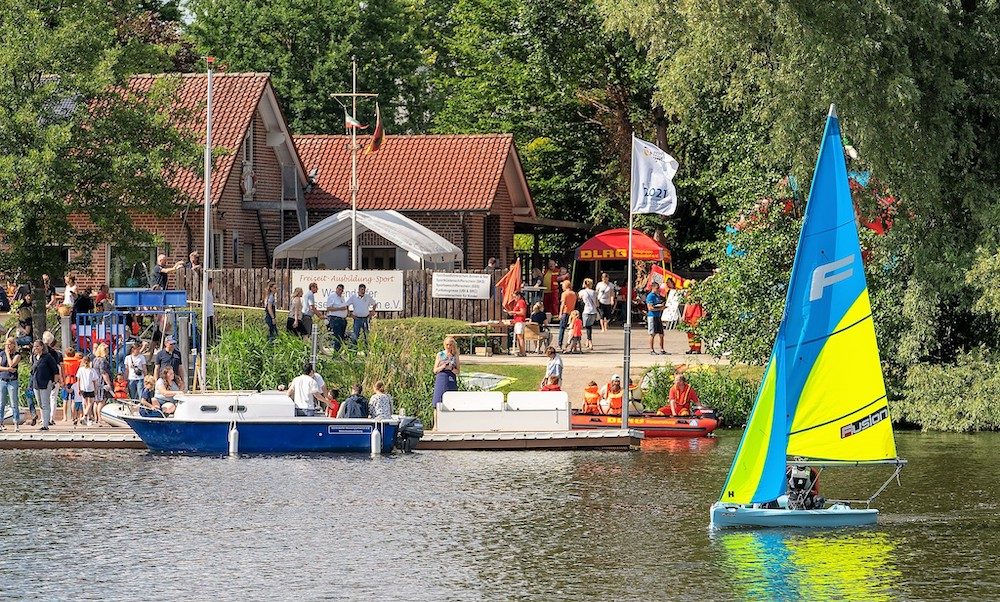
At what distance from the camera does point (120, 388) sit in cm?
3784

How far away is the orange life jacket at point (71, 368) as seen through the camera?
1500 inches

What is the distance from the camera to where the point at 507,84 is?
6606 cm

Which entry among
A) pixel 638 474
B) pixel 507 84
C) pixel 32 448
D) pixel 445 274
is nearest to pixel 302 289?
pixel 445 274

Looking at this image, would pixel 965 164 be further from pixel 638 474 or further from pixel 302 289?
pixel 302 289

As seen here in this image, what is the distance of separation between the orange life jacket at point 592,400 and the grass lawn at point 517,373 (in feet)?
7.87

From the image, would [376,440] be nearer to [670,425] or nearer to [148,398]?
[148,398]

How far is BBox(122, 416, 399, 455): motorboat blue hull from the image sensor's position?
34625 millimetres

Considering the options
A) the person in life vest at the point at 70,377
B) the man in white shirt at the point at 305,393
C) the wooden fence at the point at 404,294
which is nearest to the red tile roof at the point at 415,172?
the wooden fence at the point at 404,294

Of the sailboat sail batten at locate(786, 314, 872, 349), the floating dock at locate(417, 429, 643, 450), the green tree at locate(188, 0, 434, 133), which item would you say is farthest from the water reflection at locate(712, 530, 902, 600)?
the green tree at locate(188, 0, 434, 133)

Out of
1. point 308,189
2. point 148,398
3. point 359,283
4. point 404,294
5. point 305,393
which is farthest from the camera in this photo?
point 308,189

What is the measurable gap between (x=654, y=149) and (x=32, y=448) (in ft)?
47.0

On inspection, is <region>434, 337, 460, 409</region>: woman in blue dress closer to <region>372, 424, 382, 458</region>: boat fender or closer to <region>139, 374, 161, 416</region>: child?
<region>372, 424, 382, 458</region>: boat fender

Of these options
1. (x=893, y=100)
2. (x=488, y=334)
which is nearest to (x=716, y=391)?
(x=488, y=334)

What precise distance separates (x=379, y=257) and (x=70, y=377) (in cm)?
2077
